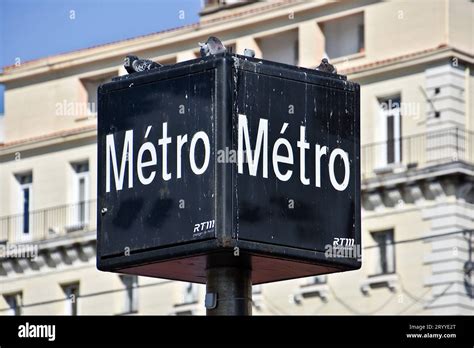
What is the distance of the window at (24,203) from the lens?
5928 centimetres

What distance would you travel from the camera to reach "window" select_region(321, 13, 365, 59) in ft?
170

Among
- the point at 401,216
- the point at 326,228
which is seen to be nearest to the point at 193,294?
the point at 401,216

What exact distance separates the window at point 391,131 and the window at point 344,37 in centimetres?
164

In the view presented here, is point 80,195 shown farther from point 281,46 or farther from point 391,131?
point 391,131

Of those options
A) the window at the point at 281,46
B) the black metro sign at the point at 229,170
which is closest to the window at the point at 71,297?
the window at the point at 281,46

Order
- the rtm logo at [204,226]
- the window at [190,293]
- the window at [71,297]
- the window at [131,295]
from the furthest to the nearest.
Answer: the window at [71,297] < the window at [131,295] < the window at [190,293] < the rtm logo at [204,226]

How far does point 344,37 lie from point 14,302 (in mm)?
13565

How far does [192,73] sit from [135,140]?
55cm

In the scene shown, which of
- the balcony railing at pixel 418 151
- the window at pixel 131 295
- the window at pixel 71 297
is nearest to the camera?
the balcony railing at pixel 418 151

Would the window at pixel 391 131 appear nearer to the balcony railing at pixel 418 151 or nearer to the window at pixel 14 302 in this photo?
the balcony railing at pixel 418 151

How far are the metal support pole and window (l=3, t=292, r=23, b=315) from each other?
1835 inches
